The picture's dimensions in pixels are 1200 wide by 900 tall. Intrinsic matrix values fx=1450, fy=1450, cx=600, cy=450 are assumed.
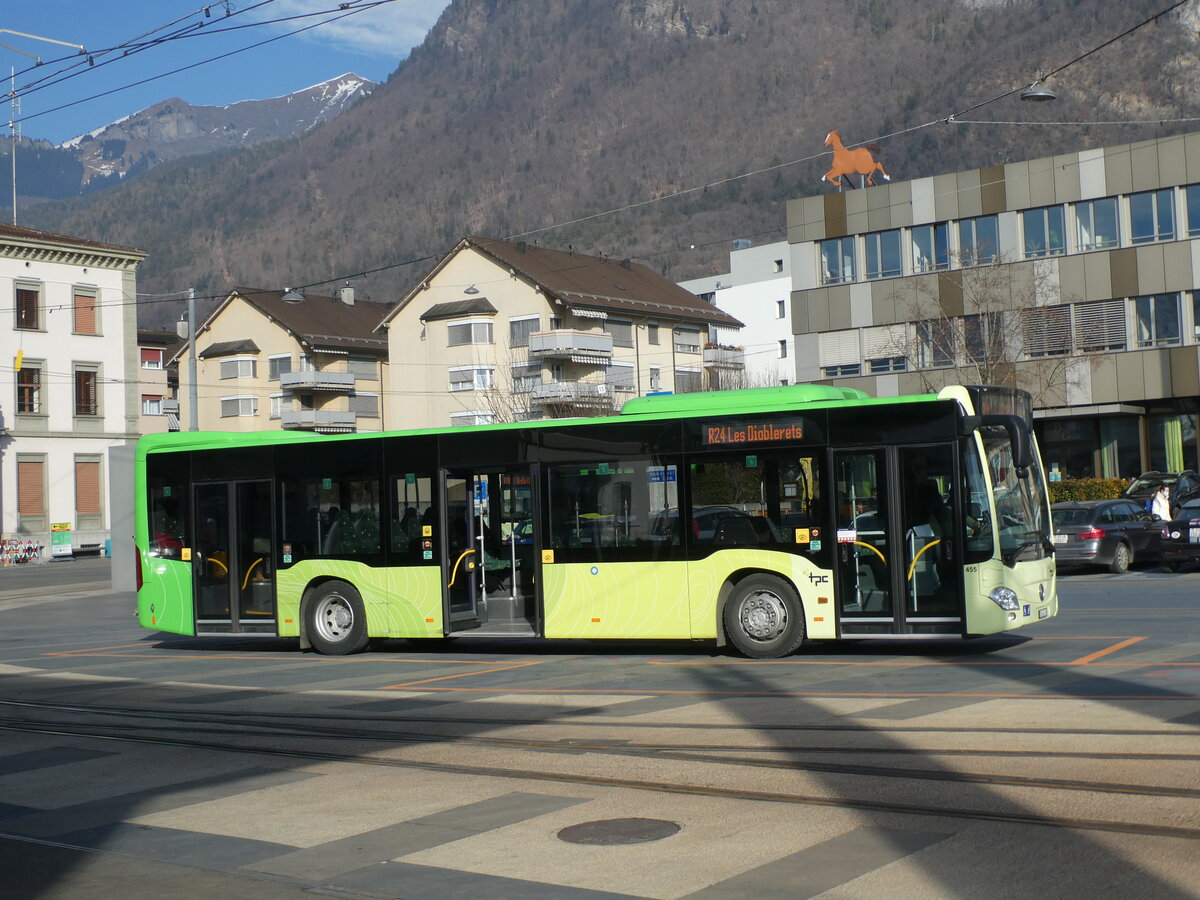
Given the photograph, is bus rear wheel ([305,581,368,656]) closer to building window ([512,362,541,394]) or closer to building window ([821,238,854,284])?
building window ([821,238,854,284])

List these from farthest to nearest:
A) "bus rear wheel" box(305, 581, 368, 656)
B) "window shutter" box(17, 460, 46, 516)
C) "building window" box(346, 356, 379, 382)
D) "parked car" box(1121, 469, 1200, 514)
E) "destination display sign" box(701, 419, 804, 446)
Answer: "building window" box(346, 356, 379, 382)
"window shutter" box(17, 460, 46, 516)
"parked car" box(1121, 469, 1200, 514)
"bus rear wheel" box(305, 581, 368, 656)
"destination display sign" box(701, 419, 804, 446)

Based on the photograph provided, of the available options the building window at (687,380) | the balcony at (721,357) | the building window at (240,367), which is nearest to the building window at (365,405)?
the building window at (240,367)

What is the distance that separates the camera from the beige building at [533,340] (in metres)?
72.9

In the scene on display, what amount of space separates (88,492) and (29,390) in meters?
5.46

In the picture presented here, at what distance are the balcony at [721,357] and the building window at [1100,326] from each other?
104 feet

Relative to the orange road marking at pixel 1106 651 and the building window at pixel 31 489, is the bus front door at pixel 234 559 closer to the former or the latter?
the orange road marking at pixel 1106 651

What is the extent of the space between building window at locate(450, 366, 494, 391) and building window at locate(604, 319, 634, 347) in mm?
6568

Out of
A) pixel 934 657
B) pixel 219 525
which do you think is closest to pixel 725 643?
pixel 934 657

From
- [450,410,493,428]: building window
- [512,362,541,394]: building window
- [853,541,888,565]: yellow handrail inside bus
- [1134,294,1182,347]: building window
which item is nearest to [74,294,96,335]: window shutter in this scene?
[450,410,493,428]: building window

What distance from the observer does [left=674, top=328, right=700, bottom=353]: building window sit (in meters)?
79.8

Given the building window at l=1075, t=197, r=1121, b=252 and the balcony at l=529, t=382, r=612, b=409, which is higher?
the building window at l=1075, t=197, r=1121, b=252

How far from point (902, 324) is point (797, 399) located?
122 ft

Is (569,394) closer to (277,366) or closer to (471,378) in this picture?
(471,378)

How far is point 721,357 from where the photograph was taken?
8169 centimetres
